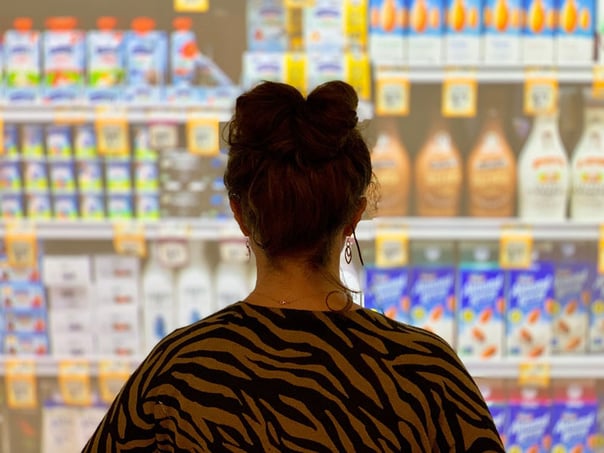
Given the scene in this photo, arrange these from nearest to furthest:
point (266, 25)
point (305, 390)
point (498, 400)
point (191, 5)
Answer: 1. point (305, 390)
2. point (191, 5)
3. point (266, 25)
4. point (498, 400)

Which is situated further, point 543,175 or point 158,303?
point 158,303

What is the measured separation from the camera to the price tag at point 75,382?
7.86 feet

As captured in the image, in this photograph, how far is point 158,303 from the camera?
247 cm

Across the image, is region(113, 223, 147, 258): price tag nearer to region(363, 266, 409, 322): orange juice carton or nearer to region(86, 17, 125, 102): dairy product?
region(86, 17, 125, 102): dairy product

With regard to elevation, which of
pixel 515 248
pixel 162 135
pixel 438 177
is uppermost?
pixel 162 135

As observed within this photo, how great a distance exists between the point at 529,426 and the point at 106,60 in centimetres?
175

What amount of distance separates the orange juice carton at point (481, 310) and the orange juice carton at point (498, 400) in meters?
0.13

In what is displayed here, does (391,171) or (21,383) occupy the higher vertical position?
(391,171)

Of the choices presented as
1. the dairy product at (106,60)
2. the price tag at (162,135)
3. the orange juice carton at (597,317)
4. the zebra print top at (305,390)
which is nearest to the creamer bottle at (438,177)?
the orange juice carton at (597,317)

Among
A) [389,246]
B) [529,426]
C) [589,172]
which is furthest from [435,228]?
[529,426]

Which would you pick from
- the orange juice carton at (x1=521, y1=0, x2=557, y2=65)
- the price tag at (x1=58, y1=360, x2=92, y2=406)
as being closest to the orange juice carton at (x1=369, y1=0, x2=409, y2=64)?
the orange juice carton at (x1=521, y1=0, x2=557, y2=65)

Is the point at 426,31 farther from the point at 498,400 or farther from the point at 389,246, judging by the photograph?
the point at 498,400

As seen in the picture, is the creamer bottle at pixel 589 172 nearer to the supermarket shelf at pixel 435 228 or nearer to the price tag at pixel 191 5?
the supermarket shelf at pixel 435 228

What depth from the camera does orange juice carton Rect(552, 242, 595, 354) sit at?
244cm
